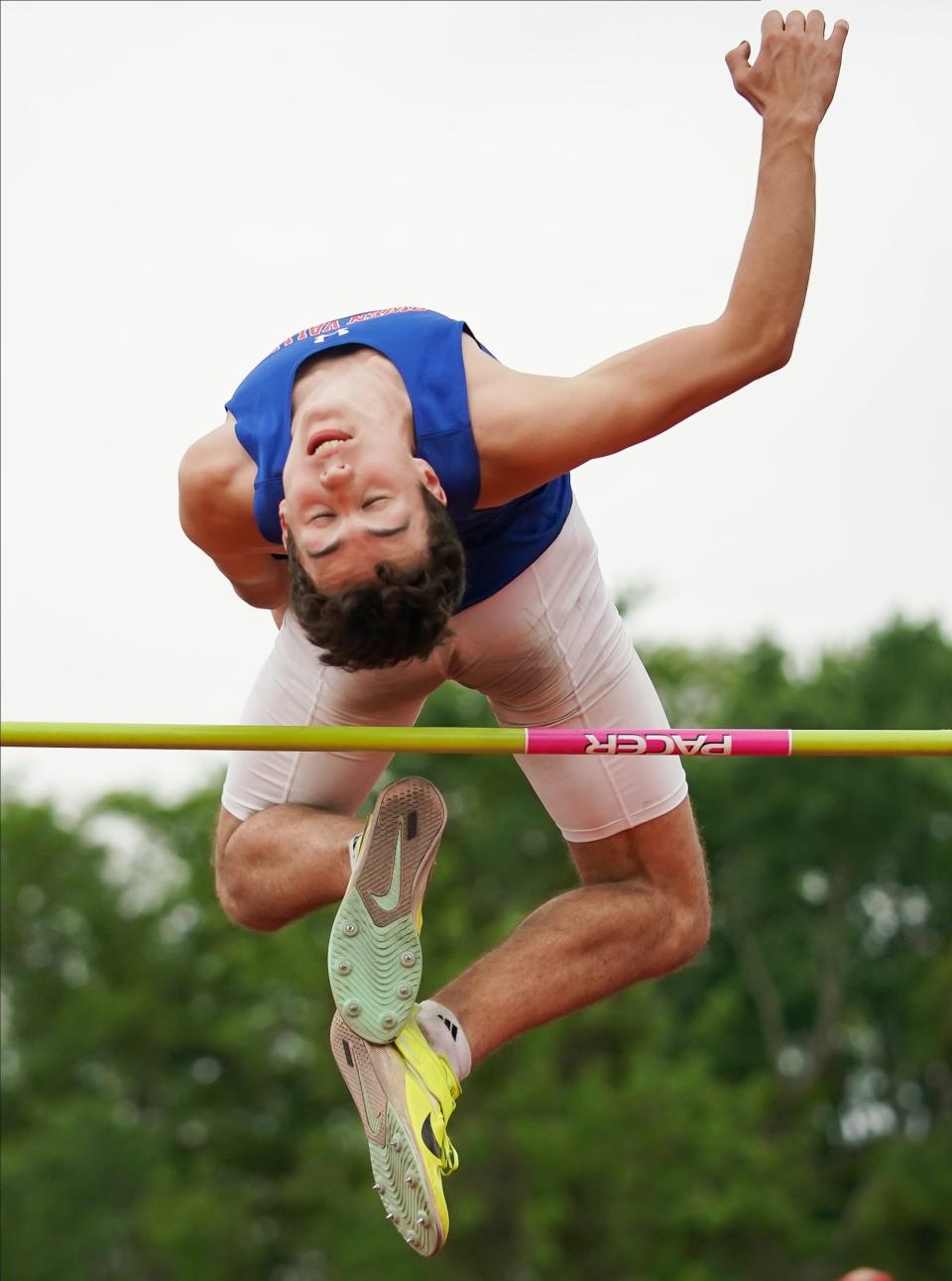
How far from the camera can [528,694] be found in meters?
4.80

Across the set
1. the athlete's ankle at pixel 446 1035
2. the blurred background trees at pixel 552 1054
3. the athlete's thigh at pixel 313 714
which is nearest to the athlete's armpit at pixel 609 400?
the athlete's thigh at pixel 313 714

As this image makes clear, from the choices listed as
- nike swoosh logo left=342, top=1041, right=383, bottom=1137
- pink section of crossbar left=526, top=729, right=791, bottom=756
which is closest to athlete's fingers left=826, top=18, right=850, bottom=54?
pink section of crossbar left=526, top=729, right=791, bottom=756

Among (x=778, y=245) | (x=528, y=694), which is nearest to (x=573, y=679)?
(x=528, y=694)

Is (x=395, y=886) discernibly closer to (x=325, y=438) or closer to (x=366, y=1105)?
(x=366, y=1105)

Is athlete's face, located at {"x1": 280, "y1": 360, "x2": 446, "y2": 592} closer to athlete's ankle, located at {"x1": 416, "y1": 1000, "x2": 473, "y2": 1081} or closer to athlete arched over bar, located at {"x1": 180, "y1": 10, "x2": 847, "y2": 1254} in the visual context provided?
athlete arched over bar, located at {"x1": 180, "y1": 10, "x2": 847, "y2": 1254}

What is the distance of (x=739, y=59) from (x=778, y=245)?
1.49 ft

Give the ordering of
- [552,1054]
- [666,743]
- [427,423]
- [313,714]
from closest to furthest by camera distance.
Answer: [427,423]
[666,743]
[313,714]
[552,1054]

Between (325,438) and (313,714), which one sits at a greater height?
(325,438)

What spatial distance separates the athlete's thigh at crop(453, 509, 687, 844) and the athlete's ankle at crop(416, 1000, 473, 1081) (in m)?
0.55

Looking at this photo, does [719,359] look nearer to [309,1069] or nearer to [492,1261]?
[492,1261]

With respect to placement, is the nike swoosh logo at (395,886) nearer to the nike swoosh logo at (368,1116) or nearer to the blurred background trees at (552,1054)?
the nike swoosh logo at (368,1116)

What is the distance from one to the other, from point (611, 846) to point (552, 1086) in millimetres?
17552

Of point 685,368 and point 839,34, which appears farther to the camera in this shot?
point 839,34

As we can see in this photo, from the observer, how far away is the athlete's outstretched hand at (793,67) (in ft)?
14.0
